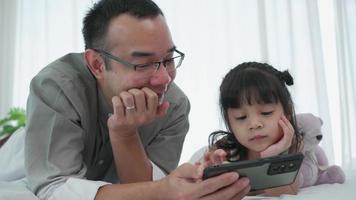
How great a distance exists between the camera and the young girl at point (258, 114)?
40.8 inches

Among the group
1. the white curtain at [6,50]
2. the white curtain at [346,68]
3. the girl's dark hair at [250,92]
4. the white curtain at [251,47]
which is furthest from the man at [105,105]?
the white curtain at [346,68]

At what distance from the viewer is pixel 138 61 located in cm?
91

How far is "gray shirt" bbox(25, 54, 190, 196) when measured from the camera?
0.91 meters

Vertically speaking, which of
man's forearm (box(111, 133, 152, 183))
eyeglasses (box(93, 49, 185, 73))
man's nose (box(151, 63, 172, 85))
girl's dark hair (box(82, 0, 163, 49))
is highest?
girl's dark hair (box(82, 0, 163, 49))

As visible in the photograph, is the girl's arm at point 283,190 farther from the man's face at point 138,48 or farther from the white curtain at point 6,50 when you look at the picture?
the white curtain at point 6,50

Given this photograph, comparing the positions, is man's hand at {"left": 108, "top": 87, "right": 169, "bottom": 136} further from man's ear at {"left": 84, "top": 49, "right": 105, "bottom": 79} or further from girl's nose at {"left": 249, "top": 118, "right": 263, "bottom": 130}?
girl's nose at {"left": 249, "top": 118, "right": 263, "bottom": 130}

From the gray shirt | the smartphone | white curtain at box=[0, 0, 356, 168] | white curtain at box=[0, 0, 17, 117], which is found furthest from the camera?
white curtain at box=[0, 0, 17, 117]

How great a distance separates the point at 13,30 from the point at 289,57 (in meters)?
1.97

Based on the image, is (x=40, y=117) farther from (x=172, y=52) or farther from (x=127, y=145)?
(x=172, y=52)

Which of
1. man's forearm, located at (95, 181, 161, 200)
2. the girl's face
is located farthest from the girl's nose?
man's forearm, located at (95, 181, 161, 200)

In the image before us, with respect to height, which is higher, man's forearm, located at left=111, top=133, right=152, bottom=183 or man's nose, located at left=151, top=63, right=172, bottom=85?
man's nose, located at left=151, top=63, right=172, bottom=85

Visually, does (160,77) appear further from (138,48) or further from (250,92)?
(250,92)

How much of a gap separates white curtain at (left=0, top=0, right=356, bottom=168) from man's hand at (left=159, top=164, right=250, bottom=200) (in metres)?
1.69

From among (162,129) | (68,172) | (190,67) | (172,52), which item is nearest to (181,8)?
(190,67)
